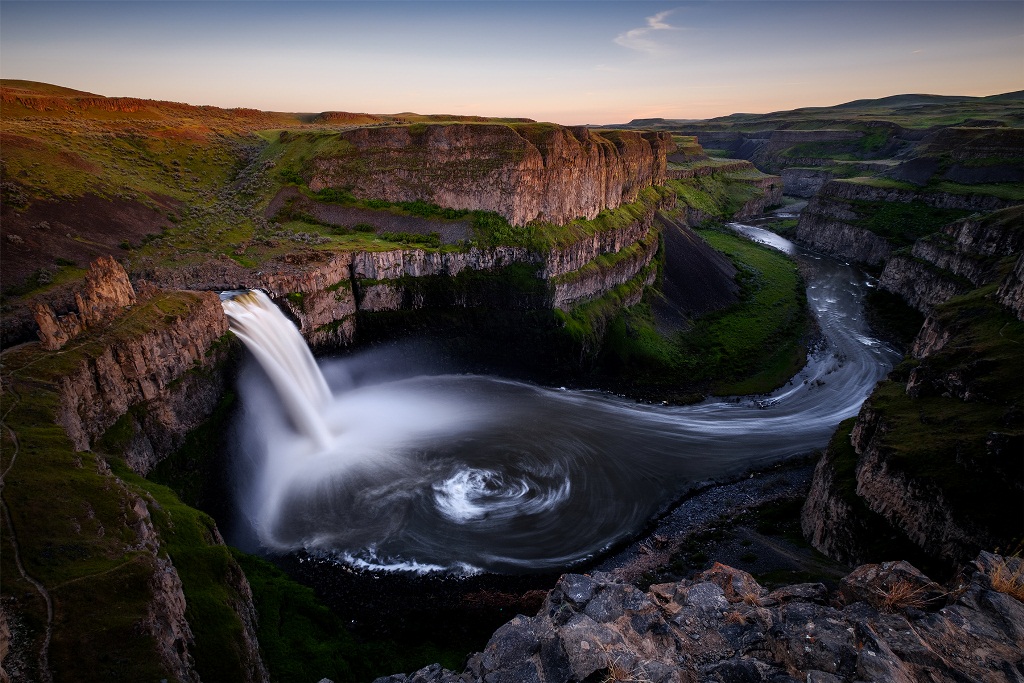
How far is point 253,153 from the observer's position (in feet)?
248

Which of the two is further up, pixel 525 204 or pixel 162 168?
pixel 162 168

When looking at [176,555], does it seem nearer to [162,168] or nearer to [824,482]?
[824,482]

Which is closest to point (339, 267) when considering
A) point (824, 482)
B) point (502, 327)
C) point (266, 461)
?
point (502, 327)

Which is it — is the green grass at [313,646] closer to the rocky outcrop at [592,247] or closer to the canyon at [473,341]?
the canyon at [473,341]

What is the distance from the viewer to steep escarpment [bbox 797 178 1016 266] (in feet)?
249

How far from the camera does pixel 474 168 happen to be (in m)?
54.1

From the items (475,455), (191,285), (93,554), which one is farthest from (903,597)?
(191,285)

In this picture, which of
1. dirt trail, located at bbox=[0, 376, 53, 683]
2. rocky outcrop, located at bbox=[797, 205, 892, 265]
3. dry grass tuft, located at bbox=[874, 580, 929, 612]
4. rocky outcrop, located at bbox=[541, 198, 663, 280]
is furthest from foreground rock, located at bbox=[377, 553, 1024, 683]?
rocky outcrop, located at bbox=[797, 205, 892, 265]

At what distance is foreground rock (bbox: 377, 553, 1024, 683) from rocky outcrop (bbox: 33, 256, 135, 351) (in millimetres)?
24208

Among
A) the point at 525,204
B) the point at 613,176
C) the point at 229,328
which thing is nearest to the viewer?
the point at 229,328

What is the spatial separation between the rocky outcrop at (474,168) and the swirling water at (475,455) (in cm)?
2034

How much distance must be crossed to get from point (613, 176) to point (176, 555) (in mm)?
63723

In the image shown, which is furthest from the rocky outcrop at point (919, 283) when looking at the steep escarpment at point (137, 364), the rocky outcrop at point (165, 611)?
the steep escarpment at point (137, 364)

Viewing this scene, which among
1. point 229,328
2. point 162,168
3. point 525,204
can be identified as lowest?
point 229,328
